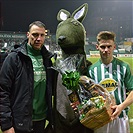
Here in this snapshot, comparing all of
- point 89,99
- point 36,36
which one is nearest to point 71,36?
point 36,36

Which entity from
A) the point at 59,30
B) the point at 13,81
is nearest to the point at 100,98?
the point at 13,81

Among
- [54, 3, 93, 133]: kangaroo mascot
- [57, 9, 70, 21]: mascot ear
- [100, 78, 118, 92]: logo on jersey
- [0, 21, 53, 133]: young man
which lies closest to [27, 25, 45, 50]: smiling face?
[0, 21, 53, 133]: young man

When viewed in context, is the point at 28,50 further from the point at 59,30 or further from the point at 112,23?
the point at 112,23

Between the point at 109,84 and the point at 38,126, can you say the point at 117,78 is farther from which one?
the point at 38,126


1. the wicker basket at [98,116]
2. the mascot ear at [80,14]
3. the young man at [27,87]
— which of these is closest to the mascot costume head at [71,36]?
the mascot ear at [80,14]

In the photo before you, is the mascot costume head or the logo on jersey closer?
the logo on jersey

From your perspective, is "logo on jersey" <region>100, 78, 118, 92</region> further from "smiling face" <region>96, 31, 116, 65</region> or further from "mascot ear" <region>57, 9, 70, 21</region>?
"mascot ear" <region>57, 9, 70, 21</region>

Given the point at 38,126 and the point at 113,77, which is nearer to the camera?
the point at 113,77

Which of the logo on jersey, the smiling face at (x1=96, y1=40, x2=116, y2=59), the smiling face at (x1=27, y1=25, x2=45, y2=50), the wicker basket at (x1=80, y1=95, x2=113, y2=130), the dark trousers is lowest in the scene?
the dark trousers

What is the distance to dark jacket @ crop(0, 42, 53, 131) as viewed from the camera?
4.20ft

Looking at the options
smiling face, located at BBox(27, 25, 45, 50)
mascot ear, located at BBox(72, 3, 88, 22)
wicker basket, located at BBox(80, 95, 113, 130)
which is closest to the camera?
wicker basket, located at BBox(80, 95, 113, 130)

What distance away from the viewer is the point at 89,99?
1.18 metres

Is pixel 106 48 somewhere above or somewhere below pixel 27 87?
above

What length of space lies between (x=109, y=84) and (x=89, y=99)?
7.3 inches
